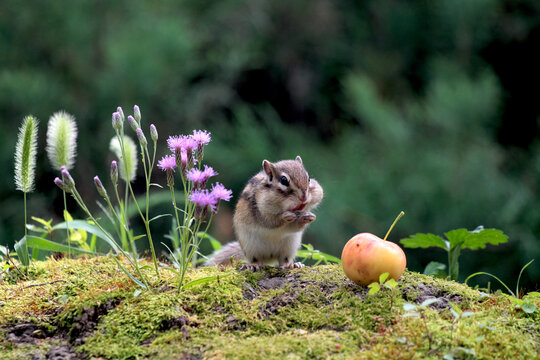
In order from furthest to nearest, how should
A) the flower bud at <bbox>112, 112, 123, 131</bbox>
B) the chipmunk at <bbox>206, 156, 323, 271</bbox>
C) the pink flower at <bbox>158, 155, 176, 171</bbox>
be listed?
the chipmunk at <bbox>206, 156, 323, 271</bbox> < the pink flower at <bbox>158, 155, 176, 171</bbox> < the flower bud at <bbox>112, 112, 123, 131</bbox>

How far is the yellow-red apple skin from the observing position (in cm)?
250

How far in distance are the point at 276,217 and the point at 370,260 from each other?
2.66 feet

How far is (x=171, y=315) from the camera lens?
2330 mm

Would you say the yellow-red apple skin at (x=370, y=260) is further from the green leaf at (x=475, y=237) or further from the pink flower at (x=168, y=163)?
the pink flower at (x=168, y=163)

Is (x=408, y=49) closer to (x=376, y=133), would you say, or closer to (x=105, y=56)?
(x=376, y=133)

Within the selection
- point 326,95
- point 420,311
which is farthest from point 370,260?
point 326,95

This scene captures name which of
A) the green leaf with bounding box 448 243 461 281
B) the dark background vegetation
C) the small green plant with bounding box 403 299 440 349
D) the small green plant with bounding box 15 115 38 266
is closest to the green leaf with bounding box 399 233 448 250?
the green leaf with bounding box 448 243 461 281

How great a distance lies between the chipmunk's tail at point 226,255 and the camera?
354cm

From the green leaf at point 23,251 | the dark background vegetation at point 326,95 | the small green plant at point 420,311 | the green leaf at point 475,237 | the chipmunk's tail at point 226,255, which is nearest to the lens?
the small green plant at point 420,311

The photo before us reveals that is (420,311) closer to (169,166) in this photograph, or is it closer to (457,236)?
(457,236)

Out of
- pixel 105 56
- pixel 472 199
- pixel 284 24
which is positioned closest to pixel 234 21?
pixel 284 24

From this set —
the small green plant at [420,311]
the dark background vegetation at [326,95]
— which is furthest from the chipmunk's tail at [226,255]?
the dark background vegetation at [326,95]

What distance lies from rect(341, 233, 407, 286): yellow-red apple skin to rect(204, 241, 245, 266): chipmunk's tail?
1.08 meters

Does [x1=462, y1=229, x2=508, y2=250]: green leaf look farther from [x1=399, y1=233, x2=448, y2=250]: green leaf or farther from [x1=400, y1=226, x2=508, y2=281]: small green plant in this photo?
[x1=399, y1=233, x2=448, y2=250]: green leaf
